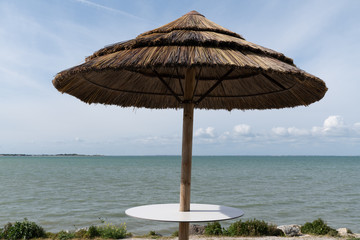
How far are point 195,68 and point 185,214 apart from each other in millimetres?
1863

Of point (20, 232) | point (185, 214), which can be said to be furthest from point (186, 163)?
point (20, 232)

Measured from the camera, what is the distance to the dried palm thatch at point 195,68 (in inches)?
116

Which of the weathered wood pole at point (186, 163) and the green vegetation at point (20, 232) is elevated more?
the weathered wood pole at point (186, 163)

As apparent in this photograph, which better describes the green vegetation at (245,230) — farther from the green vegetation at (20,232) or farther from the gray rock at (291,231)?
the green vegetation at (20,232)

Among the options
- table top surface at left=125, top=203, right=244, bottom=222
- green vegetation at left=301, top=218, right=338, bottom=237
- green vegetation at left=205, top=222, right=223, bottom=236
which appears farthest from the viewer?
green vegetation at left=301, top=218, right=338, bottom=237

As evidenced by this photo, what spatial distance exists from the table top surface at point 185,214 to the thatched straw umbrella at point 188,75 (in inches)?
7.1

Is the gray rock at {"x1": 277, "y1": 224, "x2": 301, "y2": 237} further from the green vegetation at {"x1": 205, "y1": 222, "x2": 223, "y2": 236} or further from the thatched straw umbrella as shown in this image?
the thatched straw umbrella

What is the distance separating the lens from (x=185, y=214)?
351 cm

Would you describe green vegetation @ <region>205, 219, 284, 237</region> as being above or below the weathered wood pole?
below

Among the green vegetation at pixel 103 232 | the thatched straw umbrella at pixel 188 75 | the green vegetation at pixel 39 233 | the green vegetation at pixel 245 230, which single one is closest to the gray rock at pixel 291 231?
the green vegetation at pixel 103 232

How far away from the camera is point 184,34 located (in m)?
3.31

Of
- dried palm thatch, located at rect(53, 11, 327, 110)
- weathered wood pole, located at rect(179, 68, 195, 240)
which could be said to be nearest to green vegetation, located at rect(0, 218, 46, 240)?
dried palm thatch, located at rect(53, 11, 327, 110)

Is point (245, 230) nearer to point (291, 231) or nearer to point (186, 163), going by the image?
point (291, 231)

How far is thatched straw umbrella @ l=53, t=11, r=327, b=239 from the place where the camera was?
296 cm
